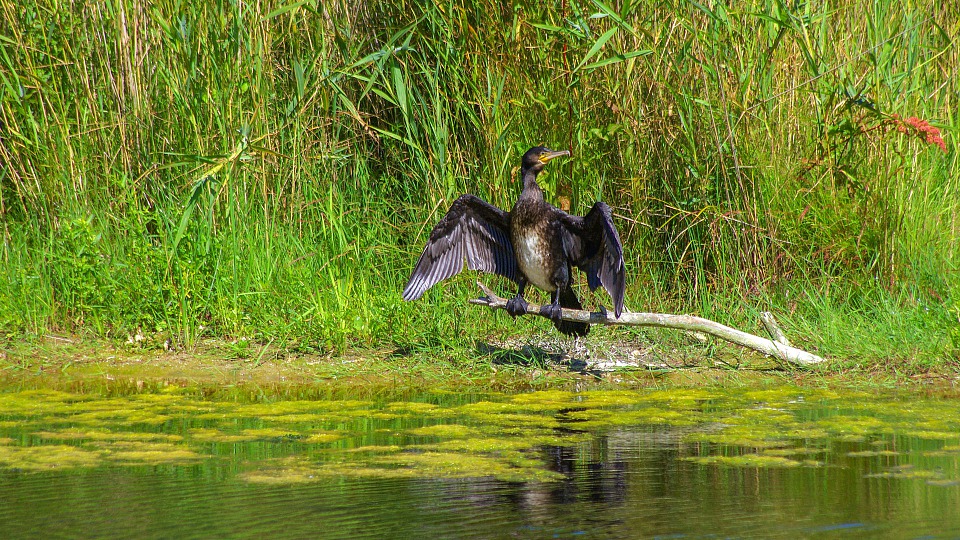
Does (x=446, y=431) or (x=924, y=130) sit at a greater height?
(x=924, y=130)

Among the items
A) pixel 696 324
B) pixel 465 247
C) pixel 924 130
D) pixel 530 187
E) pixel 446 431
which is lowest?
pixel 446 431

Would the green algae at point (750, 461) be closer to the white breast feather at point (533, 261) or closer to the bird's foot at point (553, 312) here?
the bird's foot at point (553, 312)

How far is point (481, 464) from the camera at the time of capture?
3363mm

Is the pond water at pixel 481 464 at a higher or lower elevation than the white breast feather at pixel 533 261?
lower

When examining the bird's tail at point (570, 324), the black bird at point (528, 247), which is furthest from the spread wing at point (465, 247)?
the bird's tail at point (570, 324)

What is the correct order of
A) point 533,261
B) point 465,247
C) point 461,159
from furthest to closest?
point 461,159, point 465,247, point 533,261

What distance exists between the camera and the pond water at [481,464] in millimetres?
2713

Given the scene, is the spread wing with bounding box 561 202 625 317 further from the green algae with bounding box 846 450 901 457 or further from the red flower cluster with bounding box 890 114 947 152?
the red flower cluster with bounding box 890 114 947 152

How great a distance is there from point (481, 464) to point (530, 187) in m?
1.99

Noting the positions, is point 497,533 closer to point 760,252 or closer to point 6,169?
point 760,252

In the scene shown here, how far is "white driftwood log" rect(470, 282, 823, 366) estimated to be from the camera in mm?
4719

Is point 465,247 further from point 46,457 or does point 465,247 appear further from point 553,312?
point 46,457

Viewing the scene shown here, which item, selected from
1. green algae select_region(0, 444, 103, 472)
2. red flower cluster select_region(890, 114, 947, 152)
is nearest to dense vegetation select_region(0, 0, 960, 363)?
red flower cluster select_region(890, 114, 947, 152)

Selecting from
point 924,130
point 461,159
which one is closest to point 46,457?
point 461,159
